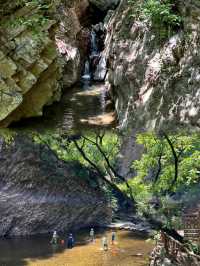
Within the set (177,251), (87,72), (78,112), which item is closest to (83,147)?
(87,72)

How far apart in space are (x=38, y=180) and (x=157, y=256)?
39.8ft

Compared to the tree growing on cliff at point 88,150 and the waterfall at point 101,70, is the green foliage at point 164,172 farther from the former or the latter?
the waterfall at point 101,70

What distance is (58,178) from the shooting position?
27984mm

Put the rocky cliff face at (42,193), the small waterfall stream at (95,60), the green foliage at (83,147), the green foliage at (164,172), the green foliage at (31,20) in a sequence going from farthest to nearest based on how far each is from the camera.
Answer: the rocky cliff face at (42,193) → the green foliage at (83,147) → the small waterfall stream at (95,60) → the green foliage at (164,172) → the green foliage at (31,20)

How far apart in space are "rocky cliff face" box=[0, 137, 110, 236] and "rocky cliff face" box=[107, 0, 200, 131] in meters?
14.1

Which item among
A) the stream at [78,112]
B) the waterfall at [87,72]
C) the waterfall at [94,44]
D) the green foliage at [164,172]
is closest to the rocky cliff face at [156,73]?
the stream at [78,112]

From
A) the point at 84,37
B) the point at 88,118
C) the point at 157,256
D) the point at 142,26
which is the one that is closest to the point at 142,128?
the point at 88,118

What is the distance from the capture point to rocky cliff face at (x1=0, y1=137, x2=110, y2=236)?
2644 centimetres

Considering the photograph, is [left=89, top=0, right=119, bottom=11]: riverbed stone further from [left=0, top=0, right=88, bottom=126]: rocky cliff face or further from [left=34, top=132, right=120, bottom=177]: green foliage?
[left=0, top=0, right=88, bottom=126]: rocky cliff face

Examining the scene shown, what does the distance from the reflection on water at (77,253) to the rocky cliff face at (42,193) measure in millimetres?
1615

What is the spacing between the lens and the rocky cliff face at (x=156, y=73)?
31.1ft

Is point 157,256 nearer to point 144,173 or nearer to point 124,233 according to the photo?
point 144,173

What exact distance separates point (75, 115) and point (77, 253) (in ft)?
43.6

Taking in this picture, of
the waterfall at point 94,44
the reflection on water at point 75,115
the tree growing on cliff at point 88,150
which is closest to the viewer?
the reflection on water at point 75,115
